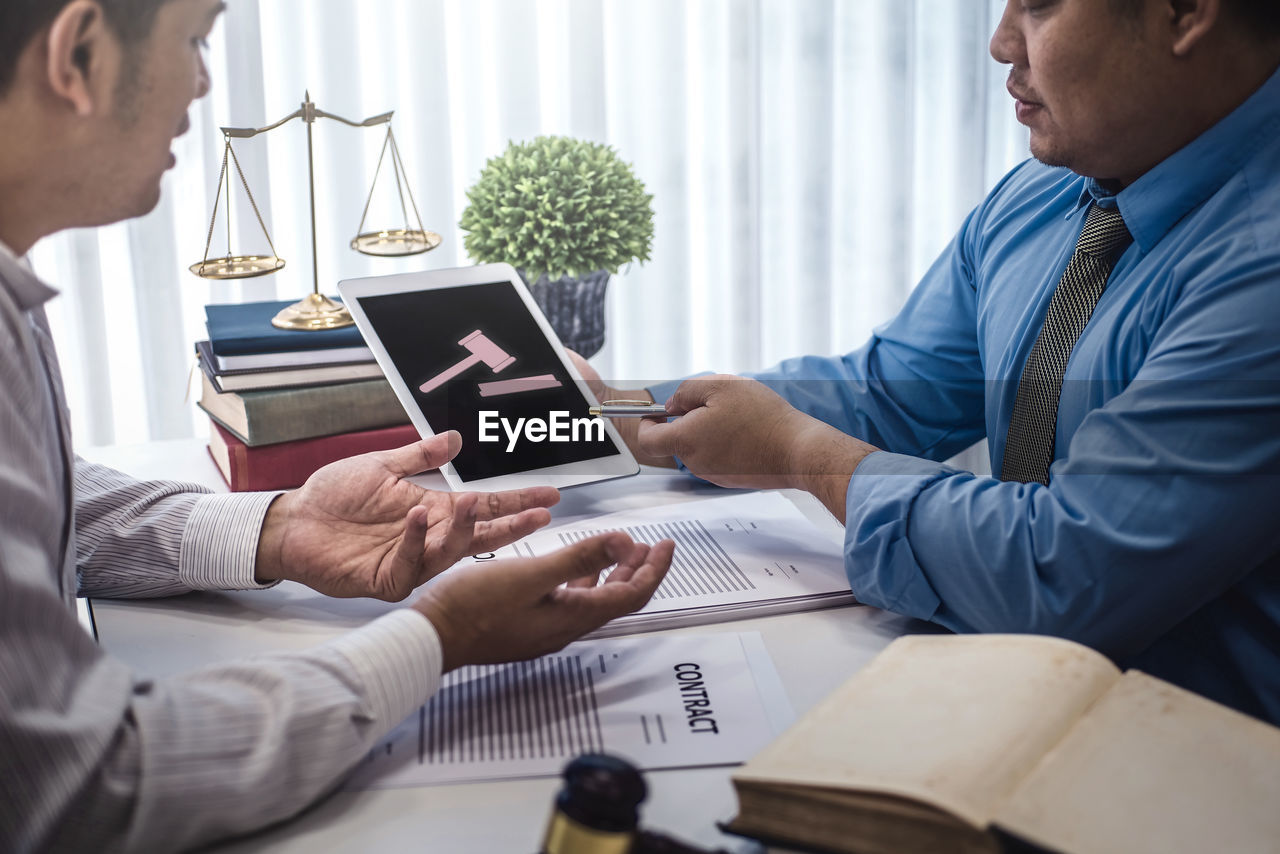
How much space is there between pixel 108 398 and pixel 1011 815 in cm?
227

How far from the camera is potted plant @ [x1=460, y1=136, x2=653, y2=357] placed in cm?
147

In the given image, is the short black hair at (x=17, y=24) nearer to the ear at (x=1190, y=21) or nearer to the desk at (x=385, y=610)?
the desk at (x=385, y=610)

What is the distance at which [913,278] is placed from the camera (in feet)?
9.95

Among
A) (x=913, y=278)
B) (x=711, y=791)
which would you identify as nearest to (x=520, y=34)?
(x=913, y=278)

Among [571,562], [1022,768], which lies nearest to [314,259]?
[571,562]

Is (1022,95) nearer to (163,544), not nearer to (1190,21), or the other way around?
(1190,21)

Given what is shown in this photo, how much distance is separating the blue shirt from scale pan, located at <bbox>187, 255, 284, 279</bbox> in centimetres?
92

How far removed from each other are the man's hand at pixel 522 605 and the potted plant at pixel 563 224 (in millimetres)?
750

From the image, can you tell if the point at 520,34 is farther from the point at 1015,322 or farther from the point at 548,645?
the point at 548,645

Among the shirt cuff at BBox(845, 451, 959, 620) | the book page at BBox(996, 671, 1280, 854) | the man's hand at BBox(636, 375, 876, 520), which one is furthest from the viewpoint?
the man's hand at BBox(636, 375, 876, 520)

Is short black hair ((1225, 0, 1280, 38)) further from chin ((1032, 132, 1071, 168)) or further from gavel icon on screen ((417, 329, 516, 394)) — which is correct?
gavel icon on screen ((417, 329, 516, 394))

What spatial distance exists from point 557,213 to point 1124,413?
85 centimetres

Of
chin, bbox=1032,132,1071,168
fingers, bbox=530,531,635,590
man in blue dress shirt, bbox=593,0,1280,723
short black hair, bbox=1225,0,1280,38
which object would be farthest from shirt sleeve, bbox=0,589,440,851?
short black hair, bbox=1225,0,1280,38

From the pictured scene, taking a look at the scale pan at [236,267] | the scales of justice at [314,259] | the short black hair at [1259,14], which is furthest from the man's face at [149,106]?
the short black hair at [1259,14]
